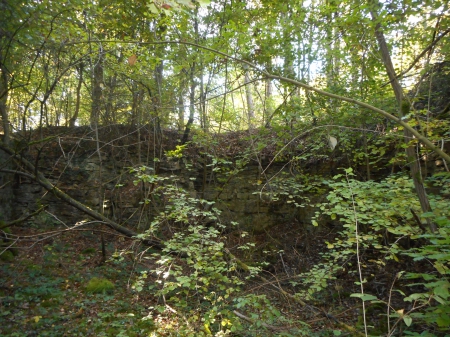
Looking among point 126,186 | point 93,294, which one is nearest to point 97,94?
point 126,186

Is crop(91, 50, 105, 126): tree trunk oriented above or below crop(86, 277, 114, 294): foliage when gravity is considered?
above

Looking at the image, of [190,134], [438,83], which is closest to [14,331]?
[190,134]

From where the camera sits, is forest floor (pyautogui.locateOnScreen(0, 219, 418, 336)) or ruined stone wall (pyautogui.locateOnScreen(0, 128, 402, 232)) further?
ruined stone wall (pyautogui.locateOnScreen(0, 128, 402, 232))

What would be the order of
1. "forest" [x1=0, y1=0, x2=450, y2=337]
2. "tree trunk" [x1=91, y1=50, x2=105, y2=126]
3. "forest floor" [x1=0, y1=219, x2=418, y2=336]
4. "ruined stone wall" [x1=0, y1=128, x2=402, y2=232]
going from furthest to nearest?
"ruined stone wall" [x1=0, y1=128, x2=402, y2=232] < "tree trunk" [x1=91, y1=50, x2=105, y2=126] < "forest floor" [x1=0, y1=219, x2=418, y2=336] < "forest" [x1=0, y1=0, x2=450, y2=337]

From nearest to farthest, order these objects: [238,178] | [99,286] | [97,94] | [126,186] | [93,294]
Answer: [93,294]
[99,286]
[97,94]
[126,186]
[238,178]

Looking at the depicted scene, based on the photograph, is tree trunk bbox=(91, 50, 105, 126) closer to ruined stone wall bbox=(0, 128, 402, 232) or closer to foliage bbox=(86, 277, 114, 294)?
ruined stone wall bbox=(0, 128, 402, 232)

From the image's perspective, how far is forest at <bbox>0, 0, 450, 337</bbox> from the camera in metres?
3.19

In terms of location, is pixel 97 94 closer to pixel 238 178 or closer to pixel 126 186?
pixel 126 186

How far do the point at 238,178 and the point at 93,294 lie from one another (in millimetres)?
4372

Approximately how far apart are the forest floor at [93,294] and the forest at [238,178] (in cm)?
4

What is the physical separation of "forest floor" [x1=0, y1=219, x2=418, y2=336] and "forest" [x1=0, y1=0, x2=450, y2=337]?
1.4 inches

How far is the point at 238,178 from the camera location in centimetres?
781

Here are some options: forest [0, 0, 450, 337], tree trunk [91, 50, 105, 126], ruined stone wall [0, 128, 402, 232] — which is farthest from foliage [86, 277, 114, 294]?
tree trunk [91, 50, 105, 126]

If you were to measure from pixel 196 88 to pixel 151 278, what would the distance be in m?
4.86
